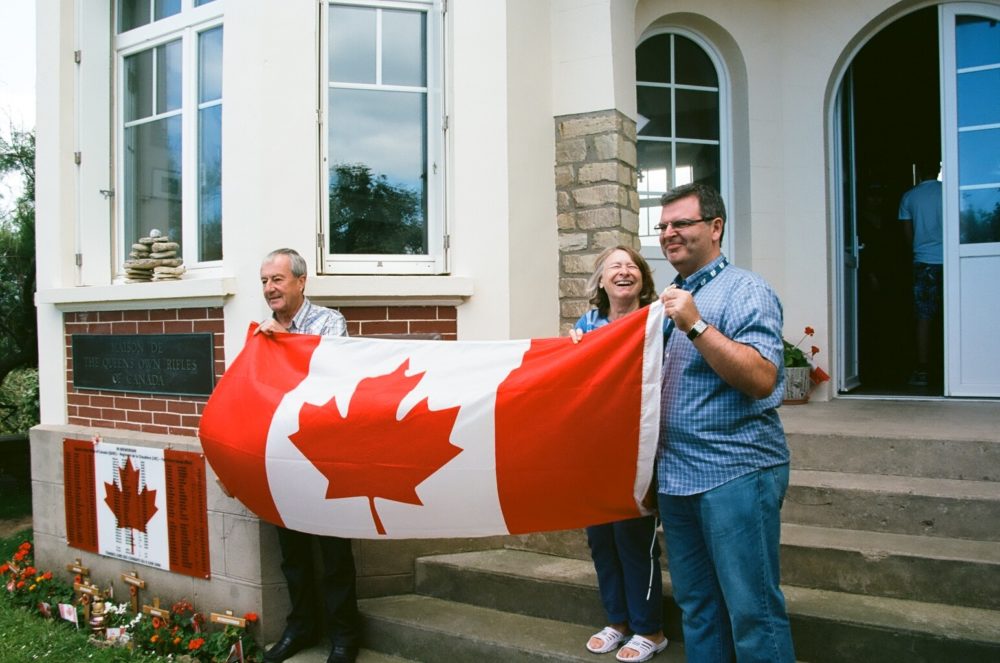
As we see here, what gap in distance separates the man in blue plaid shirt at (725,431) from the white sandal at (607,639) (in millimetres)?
691

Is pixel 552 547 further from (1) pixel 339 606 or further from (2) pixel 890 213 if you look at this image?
(2) pixel 890 213

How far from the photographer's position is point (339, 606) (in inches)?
149

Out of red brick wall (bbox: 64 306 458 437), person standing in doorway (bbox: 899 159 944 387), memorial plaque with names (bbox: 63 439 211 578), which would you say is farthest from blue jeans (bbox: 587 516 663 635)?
person standing in doorway (bbox: 899 159 944 387)

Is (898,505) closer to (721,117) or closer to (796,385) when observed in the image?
(796,385)

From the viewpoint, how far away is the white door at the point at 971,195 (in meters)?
5.48

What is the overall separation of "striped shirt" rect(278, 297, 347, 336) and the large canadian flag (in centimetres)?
15

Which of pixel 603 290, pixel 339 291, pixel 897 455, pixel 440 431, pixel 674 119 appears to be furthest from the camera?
pixel 674 119

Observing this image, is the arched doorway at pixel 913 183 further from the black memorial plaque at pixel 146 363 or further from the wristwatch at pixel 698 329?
the black memorial plaque at pixel 146 363

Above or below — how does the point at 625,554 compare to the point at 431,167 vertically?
below

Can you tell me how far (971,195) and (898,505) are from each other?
301 cm

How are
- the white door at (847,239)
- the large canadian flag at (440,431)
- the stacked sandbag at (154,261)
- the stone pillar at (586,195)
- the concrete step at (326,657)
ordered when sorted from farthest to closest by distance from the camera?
the white door at (847,239) → the stone pillar at (586,195) → the stacked sandbag at (154,261) → the concrete step at (326,657) → the large canadian flag at (440,431)

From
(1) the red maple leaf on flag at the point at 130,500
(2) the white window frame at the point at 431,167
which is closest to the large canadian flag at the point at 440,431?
(2) the white window frame at the point at 431,167

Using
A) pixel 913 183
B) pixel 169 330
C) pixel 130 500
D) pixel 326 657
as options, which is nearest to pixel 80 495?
pixel 130 500

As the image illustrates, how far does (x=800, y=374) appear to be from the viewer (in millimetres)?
5656
